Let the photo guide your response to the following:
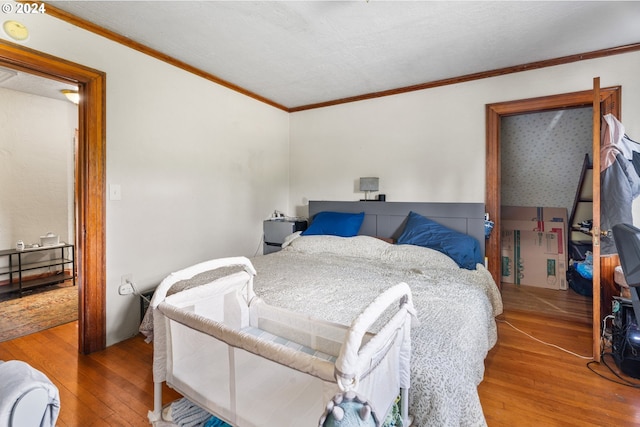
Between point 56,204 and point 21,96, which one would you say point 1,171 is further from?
point 21,96

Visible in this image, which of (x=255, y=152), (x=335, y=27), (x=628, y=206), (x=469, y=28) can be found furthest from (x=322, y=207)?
(x=628, y=206)

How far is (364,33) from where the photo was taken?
2.29 metres

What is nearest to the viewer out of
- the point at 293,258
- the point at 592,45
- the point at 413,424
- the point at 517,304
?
the point at 413,424

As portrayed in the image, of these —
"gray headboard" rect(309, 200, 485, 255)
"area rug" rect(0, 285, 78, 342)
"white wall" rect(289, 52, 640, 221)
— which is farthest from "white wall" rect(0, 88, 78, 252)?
"gray headboard" rect(309, 200, 485, 255)

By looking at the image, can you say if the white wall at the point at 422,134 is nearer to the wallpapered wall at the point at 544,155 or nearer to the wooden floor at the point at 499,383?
the wallpapered wall at the point at 544,155

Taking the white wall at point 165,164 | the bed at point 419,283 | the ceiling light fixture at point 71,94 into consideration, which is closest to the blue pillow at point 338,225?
the bed at point 419,283

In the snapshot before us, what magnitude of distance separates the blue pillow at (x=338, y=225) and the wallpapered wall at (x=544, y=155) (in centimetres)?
227

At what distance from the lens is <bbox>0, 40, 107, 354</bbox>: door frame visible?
2.21 m

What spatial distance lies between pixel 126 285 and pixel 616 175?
3.70 m

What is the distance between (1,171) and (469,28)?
5.13 meters

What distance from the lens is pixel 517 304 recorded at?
10.7 ft

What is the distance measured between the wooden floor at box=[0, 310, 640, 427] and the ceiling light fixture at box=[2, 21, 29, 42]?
2111mm

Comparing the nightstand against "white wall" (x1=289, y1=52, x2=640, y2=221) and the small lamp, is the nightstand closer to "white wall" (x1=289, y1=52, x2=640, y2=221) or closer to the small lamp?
"white wall" (x1=289, y1=52, x2=640, y2=221)
